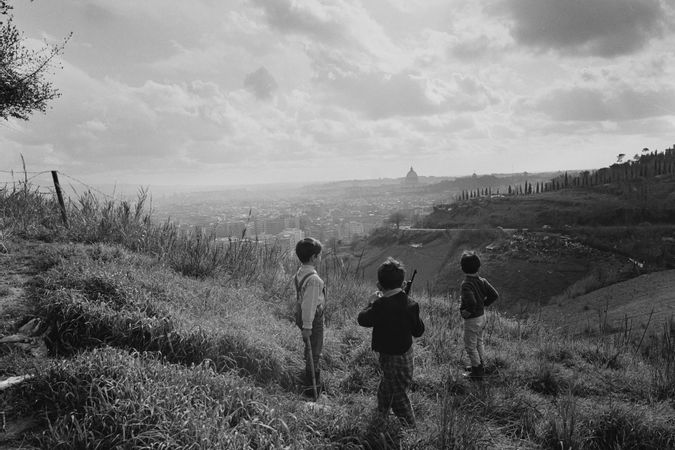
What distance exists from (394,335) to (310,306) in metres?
0.93

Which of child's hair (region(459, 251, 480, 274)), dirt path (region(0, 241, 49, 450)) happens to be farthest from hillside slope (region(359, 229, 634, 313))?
child's hair (region(459, 251, 480, 274))

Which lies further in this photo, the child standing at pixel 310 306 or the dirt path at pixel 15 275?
the dirt path at pixel 15 275

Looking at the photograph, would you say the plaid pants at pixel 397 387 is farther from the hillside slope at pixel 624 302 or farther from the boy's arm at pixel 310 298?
the hillside slope at pixel 624 302

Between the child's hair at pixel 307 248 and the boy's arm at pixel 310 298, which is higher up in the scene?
the child's hair at pixel 307 248

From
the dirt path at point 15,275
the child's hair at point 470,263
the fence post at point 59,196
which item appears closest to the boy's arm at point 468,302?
the child's hair at point 470,263

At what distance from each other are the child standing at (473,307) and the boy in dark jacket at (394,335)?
1.60 meters

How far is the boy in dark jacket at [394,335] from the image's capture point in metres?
3.63

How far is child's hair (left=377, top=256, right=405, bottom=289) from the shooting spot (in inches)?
146

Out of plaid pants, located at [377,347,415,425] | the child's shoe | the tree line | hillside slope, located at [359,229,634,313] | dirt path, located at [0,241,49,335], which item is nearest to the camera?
plaid pants, located at [377,347,415,425]

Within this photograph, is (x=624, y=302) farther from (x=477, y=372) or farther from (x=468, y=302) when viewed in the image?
(x=468, y=302)

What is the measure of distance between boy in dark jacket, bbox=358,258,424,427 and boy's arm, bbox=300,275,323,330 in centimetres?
62

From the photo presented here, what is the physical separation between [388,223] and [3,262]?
256 feet

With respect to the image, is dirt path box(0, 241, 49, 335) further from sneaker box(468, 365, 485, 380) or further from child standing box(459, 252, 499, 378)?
sneaker box(468, 365, 485, 380)

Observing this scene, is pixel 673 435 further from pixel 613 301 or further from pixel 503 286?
pixel 503 286
